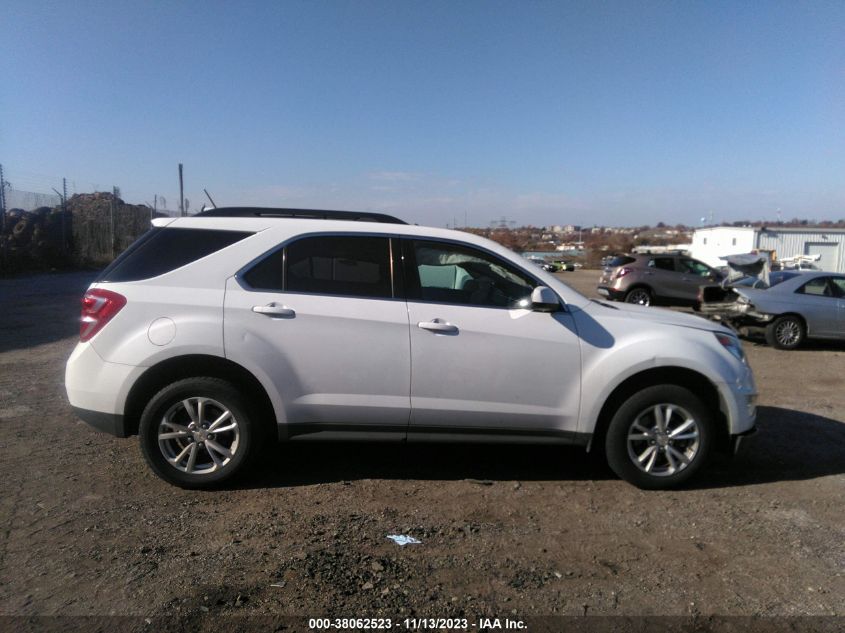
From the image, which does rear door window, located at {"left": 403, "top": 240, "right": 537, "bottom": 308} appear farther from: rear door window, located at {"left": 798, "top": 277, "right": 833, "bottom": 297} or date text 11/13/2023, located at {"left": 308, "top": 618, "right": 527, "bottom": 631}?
rear door window, located at {"left": 798, "top": 277, "right": 833, "bottom": 297}

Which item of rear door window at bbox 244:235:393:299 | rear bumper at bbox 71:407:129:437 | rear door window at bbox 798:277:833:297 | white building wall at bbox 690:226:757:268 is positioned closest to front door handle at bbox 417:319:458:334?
rear door window at bbox 244:235:393:299

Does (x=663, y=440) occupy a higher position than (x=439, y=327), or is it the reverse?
(x=439, y=327)

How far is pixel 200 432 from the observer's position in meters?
4.18

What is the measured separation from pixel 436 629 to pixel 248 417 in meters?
1.92

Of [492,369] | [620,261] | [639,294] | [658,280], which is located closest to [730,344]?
[492,369]

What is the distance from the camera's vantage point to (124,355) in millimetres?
4117

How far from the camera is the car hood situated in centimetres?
445

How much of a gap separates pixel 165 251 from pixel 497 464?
9.52 ft

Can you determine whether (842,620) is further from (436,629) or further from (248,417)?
(248,417)

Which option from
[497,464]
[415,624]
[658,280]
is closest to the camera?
[415,624]

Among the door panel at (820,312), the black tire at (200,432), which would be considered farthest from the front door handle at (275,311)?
the door panel at (820,312)

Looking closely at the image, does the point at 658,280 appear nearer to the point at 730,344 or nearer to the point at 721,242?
the point at 730,344

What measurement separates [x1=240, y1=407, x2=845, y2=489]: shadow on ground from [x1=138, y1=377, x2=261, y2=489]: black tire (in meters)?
0.27

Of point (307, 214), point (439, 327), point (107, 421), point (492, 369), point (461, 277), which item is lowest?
point (107, 421)
